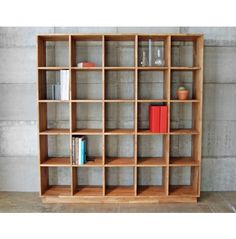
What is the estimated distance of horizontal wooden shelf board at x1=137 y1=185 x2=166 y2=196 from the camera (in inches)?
149

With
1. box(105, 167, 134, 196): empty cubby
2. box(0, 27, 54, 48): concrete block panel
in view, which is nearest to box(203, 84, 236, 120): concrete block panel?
box(105, 167, 134, 196): empty cubby

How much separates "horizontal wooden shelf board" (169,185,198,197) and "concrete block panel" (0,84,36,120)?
214cm

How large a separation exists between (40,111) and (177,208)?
6.83 feet

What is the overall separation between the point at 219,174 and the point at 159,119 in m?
1.32

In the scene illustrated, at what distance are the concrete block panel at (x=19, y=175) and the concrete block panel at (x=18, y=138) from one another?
0.13 m

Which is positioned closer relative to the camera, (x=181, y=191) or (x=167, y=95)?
(x=167, y=95)

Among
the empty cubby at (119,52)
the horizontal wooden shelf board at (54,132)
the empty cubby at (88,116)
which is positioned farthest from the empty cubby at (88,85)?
the horizontal wooden shelf board at (54,132)

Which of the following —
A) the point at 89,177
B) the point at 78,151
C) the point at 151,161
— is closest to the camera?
the point at 78,151

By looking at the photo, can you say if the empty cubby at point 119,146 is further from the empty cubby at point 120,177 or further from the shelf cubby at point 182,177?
the shelf cubby at point 182,177

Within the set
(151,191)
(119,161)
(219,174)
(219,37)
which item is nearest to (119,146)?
(119,161)

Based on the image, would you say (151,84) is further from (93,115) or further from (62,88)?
(62,88)

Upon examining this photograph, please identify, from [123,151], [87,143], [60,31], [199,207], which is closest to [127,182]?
[123,151]

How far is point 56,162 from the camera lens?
3781 millimetres

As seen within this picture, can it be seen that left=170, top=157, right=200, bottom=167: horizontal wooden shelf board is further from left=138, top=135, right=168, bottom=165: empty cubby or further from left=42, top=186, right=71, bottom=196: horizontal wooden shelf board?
left=42, top=186, right=71, bottom=196: horizontal wooden shelf board
